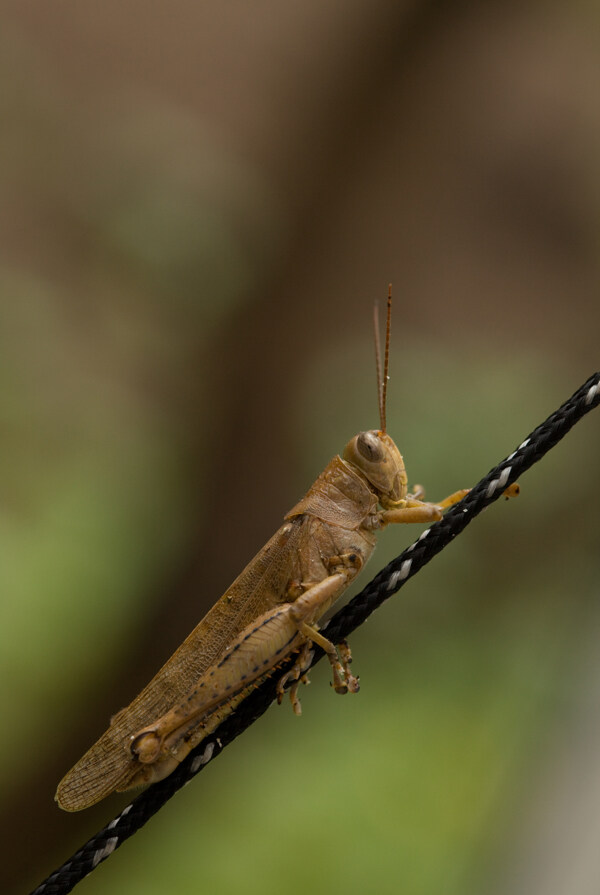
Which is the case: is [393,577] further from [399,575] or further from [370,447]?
[370,447]

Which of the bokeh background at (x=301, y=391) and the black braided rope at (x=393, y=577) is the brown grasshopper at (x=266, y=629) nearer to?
the black braided rope at (x=393, y=577)

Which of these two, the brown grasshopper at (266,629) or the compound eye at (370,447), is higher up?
the compound eye at (370,447)

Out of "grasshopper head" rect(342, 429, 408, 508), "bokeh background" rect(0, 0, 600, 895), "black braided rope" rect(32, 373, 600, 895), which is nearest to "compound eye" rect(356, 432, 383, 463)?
"grasshopper head" rect(342, 429, 408, 508)

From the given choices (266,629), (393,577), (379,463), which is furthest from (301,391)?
(393,577)

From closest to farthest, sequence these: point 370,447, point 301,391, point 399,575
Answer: point 399,575, point 370,447, point 301,391

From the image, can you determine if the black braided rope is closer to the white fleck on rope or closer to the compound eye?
the white fleck on rope

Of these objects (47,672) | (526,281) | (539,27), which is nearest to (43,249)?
(47,672)

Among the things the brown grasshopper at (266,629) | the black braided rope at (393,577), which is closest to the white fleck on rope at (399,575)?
the black braided rope at (393,577)
